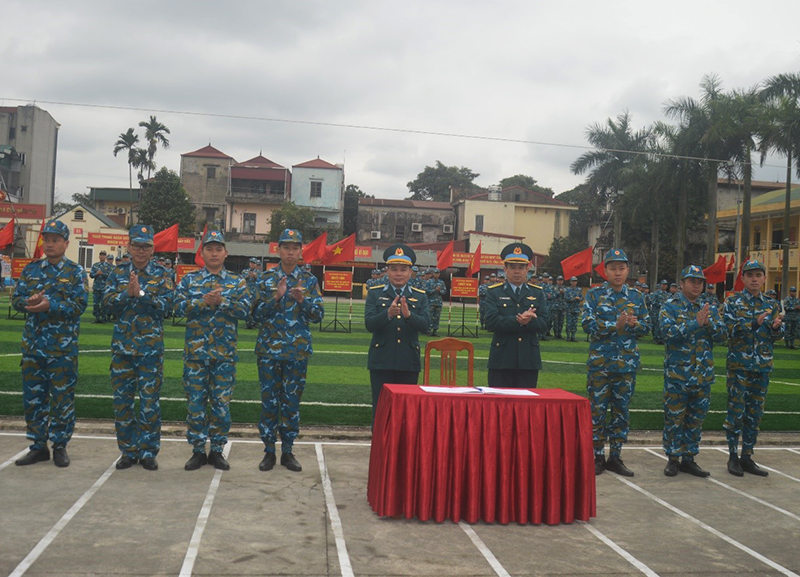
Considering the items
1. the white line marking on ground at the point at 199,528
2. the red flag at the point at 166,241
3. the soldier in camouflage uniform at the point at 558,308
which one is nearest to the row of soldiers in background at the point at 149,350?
the white line marking on ground at the point at 199,528

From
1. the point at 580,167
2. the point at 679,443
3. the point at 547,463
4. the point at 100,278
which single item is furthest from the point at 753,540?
the point at 580,167

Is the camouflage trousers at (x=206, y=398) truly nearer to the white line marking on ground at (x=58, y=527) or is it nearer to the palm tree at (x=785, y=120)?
the white line marking on ground at (x=58, y=527)

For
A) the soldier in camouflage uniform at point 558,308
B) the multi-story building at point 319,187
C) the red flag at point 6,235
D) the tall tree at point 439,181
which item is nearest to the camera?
the red flag at point 6,235

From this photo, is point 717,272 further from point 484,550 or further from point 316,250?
point 484,550

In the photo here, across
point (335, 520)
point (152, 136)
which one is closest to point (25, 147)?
point (152, 136)

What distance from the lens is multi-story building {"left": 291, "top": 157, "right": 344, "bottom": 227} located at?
59.8m

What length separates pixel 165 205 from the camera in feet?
165

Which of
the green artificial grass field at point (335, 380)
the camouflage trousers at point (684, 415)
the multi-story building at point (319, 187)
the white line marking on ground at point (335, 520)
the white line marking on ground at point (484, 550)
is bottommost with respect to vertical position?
the white line marking on ground at point (335, 520)

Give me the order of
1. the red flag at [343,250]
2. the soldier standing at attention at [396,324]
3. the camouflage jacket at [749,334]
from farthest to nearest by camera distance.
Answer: the red flag at [343,250], the camouflage jacket at [749,334], the soldier standing at attention at [396,324]

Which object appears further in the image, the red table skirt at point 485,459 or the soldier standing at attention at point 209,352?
the soldier standing at attention at point 209,352

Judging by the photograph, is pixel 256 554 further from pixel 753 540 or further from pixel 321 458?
pixel 753 540

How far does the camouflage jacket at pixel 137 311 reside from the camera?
256 inches

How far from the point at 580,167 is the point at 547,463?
133 feet

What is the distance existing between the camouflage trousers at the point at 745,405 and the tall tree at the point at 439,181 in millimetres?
67781
